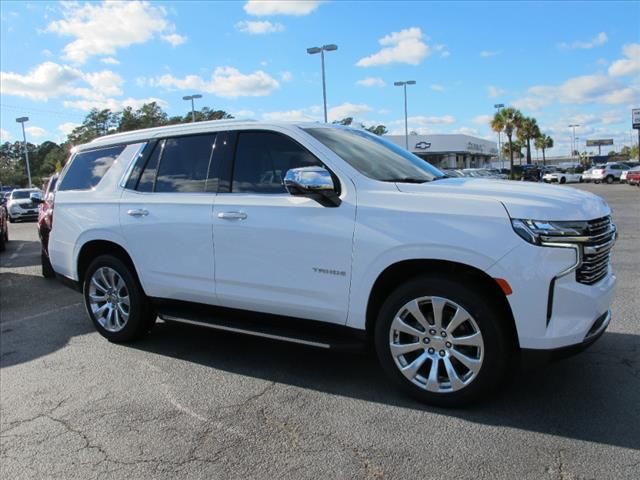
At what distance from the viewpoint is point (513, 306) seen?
334cm

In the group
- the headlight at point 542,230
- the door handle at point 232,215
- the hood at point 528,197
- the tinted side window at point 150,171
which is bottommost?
the headlight at point 542,230

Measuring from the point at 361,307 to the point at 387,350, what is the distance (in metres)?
0.34

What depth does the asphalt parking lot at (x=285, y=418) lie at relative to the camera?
3.07 m

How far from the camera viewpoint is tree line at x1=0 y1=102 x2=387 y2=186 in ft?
222

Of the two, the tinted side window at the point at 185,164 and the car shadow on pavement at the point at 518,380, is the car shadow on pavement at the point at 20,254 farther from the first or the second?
the tinted side window at the point at 185,164

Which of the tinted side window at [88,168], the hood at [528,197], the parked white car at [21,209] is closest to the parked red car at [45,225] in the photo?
the tinted side window at [88,168]

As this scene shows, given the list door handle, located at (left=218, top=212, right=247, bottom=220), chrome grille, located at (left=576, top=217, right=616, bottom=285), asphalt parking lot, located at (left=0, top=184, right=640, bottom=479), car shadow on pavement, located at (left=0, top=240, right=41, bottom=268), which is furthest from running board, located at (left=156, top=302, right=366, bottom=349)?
car shadow on pavement, located at (left=0, top=240, right=41, bottom=268)

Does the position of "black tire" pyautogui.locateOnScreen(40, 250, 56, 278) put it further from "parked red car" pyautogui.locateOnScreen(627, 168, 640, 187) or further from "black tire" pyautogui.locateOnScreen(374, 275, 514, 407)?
"parked red car" pyautogui.locateOnScreen(627, 168, 640, 187)

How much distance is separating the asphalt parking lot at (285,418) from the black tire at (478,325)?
0.41ft

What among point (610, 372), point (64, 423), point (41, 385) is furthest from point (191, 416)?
point (610, 372)

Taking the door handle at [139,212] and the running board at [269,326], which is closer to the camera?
the running board at [269,326]

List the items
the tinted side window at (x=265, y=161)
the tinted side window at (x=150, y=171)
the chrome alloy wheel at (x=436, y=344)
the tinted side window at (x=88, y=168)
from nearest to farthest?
the chrome alloy wheel at (x=436, y=344)
the tinted side window at (x=265, y=161)
the tinted side window at (x=150, y=171)
the tinted side window at (x=88, y=168)

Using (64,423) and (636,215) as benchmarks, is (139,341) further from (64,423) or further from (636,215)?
(636,215)

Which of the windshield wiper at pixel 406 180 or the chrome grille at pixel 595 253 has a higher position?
the windshield wiper at pixel 406 180
